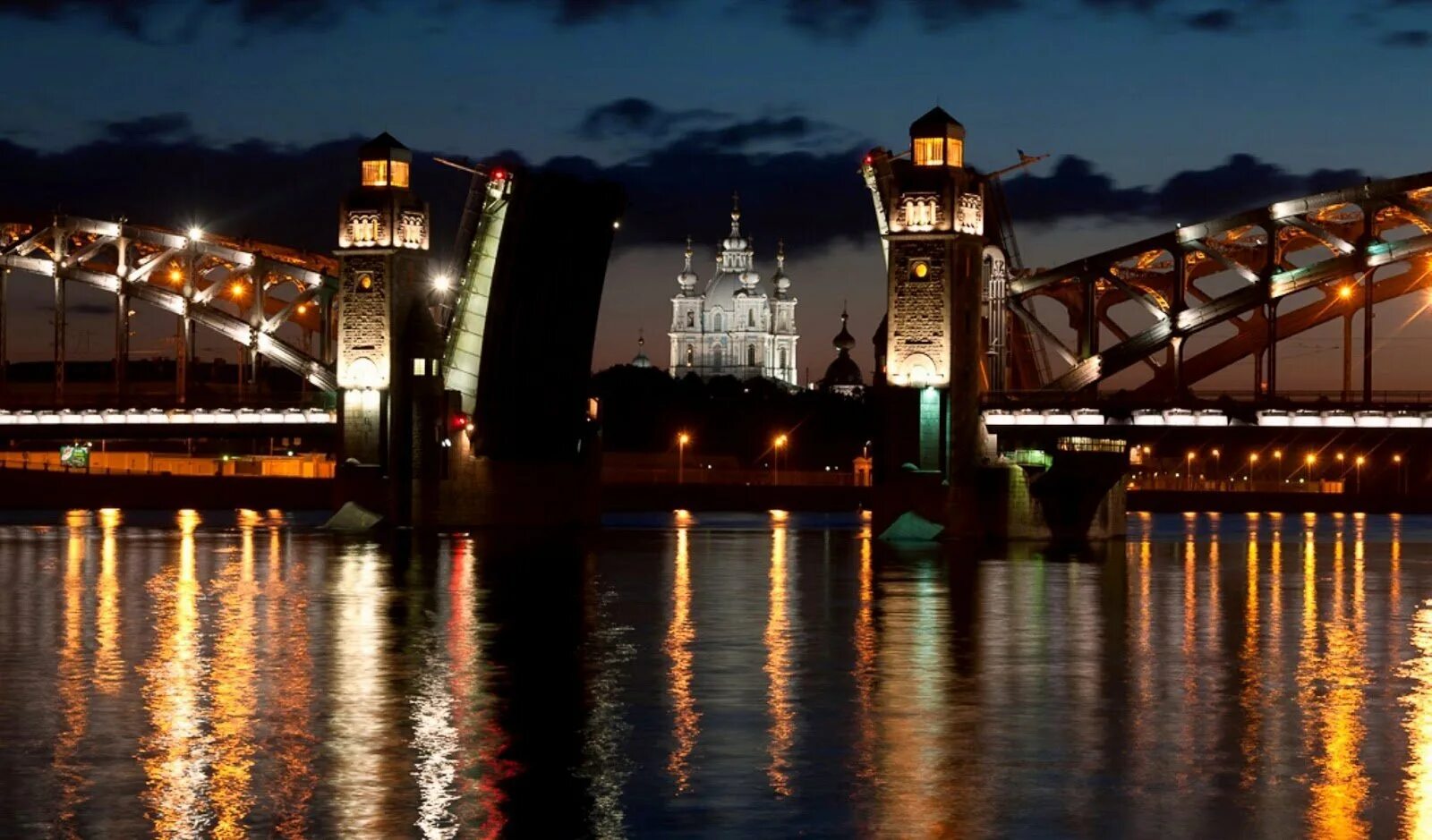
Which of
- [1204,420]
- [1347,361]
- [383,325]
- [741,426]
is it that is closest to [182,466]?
[383,325]

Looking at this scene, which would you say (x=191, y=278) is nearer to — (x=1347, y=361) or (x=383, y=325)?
(x=383, y=325)

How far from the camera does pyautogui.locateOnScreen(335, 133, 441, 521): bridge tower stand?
99.2 m

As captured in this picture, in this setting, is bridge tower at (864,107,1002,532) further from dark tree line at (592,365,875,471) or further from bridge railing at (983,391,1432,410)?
dark tree line at (592,365,875,471)

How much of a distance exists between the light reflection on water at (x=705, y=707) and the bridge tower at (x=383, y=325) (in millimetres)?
38484

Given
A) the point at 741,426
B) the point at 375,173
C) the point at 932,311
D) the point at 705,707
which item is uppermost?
the point at 375,173

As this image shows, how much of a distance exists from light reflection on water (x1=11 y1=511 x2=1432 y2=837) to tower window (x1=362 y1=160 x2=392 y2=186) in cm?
4206

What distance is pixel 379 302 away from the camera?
99938mm

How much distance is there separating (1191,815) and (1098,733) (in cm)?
558

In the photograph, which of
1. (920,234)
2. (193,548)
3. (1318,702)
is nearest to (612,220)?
(920,234)

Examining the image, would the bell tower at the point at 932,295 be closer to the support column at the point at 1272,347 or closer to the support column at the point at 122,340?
the support column at the point at 1272,347

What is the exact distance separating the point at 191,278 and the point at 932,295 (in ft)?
131

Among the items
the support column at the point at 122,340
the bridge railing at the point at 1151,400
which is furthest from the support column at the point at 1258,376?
the support column at the point at 122,340

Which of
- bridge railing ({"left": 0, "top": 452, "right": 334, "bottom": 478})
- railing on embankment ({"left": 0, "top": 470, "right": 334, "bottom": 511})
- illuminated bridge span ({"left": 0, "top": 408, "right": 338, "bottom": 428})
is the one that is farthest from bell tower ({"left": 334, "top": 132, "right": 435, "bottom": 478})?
bridge railing ({"left": 0, "top": 452, "right": 334, "bottom": 478})

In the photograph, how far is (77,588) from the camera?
177 ft
